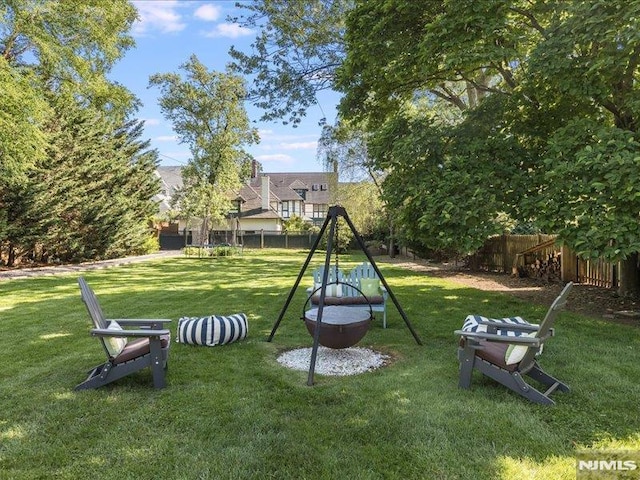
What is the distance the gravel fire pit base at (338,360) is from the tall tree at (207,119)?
20657 millimetres

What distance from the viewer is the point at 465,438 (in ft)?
9.94

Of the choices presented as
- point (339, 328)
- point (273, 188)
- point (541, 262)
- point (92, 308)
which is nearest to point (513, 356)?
point (339, 328)

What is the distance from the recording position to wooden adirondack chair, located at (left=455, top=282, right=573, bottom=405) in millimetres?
3564

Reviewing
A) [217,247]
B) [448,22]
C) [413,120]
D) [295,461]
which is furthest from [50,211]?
[295,461]

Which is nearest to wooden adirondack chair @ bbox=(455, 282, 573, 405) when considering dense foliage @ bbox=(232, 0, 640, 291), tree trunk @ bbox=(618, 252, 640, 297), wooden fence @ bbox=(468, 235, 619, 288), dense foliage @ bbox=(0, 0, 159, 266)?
dense foliage @ bbox=(232, 0, 640, 291)

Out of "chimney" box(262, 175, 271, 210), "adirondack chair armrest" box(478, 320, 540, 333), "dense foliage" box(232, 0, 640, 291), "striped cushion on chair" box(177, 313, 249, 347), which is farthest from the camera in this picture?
"chimney" box(262, 175, 271, 210)

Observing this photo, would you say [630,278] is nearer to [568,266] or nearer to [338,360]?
[568,266]

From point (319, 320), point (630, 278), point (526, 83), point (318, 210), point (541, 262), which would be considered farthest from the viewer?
Result: point (318, 210)

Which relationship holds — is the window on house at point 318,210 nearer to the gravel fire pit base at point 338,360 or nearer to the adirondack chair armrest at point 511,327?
the gravel fire pit base at point 338,360

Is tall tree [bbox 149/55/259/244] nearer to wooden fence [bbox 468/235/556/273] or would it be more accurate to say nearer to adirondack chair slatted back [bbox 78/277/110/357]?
wooden fence [bbox 468/235/556/273]

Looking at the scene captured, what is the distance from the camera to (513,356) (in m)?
3.72

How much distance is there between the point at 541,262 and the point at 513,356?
9.61 m

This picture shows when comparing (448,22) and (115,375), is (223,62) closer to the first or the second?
(448,22)

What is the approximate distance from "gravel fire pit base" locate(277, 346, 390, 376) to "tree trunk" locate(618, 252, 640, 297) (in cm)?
664
